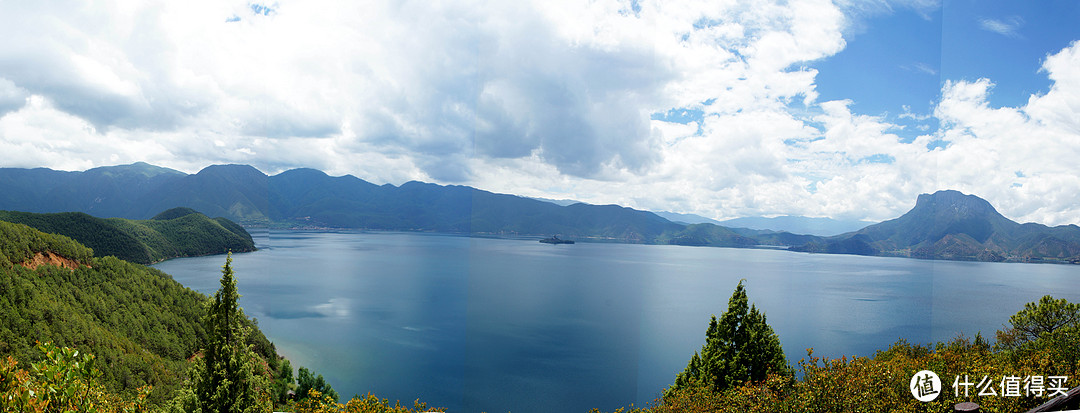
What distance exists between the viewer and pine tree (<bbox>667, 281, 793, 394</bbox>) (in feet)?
28.1

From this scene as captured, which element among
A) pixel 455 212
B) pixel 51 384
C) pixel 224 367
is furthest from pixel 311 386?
pixel 455 212

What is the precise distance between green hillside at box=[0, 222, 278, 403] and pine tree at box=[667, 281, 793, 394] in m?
13.4

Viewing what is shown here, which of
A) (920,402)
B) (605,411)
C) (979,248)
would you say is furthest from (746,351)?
(979,248)

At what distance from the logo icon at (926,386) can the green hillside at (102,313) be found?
15.6 m

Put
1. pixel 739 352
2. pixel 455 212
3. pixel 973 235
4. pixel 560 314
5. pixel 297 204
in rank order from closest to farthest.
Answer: pixel 739 352 < pixel 560 314 < pixel 973 235 < pixel 455 212 < pixel 297 204

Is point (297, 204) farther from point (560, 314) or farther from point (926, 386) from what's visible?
point (926, 386)

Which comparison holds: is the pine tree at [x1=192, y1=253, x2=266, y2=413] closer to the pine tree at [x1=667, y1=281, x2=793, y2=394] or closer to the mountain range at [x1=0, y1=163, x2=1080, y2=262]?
the pine tree at [x1=667, y1=281, x2=793, y2=394]

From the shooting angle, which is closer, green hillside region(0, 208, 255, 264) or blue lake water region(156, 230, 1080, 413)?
blue lake water region(156, 230, 1080, 413)

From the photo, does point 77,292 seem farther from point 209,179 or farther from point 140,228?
point 209,179

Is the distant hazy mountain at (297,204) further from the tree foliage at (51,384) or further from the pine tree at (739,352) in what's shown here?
the tree foliage at (51,384)

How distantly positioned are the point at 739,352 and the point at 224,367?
7.59 m

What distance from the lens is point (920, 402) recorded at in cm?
423

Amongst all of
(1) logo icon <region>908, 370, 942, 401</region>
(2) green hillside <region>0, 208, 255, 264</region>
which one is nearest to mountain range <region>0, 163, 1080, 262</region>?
(2) green hillside <region>0, 208, 255, 264</region>

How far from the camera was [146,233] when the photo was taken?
51.4 meters
